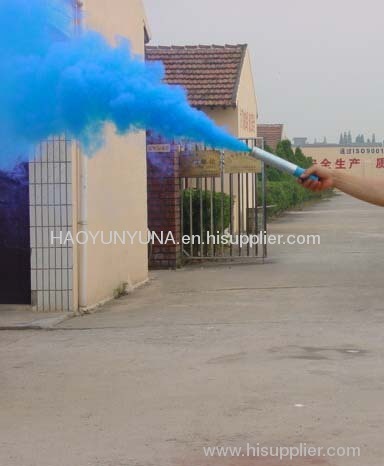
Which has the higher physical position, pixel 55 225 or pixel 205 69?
pixel 205 69

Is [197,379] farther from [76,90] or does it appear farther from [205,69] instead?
[205,69]

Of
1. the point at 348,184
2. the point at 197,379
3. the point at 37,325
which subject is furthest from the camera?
the point at 37,325

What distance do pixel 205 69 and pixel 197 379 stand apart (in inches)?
668

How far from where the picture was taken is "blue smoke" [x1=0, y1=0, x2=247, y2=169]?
6445mm

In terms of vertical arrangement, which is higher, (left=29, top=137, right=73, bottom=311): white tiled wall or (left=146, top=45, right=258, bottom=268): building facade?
(left=146, top=45, right=258, bottom=268): building facade

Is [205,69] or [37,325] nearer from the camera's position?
[37,325]

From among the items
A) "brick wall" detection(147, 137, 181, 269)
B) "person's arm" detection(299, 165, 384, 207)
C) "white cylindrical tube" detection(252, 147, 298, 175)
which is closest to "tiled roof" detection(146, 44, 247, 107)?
"brick wall" detection(147, 137, 181, 269)

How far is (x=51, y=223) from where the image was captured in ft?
35.3

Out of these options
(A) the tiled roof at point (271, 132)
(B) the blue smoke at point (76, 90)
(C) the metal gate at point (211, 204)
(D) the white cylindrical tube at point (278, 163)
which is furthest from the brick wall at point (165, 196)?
(A) the tiled roof at point (271, 132)

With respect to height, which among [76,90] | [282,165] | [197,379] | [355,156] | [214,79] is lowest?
[197,379]

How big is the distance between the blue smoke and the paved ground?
197 cm

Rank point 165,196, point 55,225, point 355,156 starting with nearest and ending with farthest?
point 55,225 → point 165,196 → point 355,156

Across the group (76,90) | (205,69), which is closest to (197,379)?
(76,90)

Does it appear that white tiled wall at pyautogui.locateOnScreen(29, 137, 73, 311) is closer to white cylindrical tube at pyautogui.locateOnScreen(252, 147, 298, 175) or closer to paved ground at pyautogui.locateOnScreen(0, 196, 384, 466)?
paved ground at pyautogui.locateOnScreen(0, 196, 384, 466)
